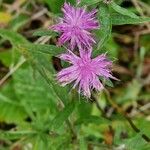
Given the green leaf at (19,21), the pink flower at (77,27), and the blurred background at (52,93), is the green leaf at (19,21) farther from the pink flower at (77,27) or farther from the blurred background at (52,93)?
the pink flower at (77,27)

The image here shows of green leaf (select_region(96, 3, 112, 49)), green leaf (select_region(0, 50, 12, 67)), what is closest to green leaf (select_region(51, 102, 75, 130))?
green leaf (select_region(96, 3, 112, 49))

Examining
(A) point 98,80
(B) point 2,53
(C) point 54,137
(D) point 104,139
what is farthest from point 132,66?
(A) point 98,80

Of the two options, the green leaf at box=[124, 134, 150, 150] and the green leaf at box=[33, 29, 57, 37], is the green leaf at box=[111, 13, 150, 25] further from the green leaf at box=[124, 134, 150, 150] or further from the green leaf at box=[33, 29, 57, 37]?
the green leaf at box=[124, 134, 150, 150]

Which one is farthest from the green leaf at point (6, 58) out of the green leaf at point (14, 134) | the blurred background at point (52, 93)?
the green leaf at point (14, 134)

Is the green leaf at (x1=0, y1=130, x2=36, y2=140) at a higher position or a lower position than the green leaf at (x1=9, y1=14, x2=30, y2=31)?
lower

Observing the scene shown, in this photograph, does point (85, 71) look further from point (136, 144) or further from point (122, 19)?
point (136, 144)

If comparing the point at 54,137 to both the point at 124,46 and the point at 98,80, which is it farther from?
the point at 124,46

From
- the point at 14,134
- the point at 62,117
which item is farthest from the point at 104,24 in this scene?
the point at 14,134
